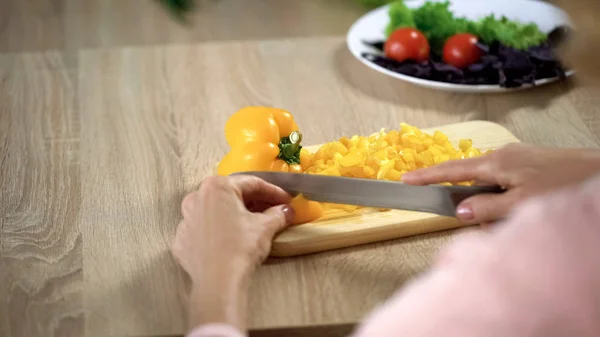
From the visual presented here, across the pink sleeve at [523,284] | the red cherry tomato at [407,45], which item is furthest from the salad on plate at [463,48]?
the pink sleeve at [523,284]

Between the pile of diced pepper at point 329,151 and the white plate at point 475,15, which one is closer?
the pile of diced pepper at point 329,151

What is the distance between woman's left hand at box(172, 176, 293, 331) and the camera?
42.1 inches

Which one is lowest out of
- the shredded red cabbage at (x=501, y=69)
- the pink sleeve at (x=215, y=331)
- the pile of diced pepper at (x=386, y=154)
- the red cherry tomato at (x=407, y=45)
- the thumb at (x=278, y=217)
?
the pink sleeve at (x=215, y=331)

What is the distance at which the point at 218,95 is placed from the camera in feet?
6.13

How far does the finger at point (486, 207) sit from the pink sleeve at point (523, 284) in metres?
0.47

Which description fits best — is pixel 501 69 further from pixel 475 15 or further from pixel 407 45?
pixel 475 15

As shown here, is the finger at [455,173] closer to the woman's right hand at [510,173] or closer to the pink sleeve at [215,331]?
the woman's right hand at [510,173]

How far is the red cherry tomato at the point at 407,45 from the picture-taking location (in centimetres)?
196

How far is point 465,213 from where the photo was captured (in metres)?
1.21

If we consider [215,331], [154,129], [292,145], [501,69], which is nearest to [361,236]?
[292,145]

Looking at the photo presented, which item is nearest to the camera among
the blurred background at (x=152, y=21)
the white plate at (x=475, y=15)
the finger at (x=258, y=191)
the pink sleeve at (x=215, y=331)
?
the pink sleeve at (x=215, y=331)

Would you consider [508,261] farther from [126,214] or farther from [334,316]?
[126,214]

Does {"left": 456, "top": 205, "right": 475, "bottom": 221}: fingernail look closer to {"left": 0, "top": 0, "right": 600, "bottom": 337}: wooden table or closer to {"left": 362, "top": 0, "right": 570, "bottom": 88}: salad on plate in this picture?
{"left": 0, "top": 0, "right": 600, "bottom": 337}: wooden table

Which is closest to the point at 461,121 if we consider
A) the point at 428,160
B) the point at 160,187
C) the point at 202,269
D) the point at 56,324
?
the point at 428,160
